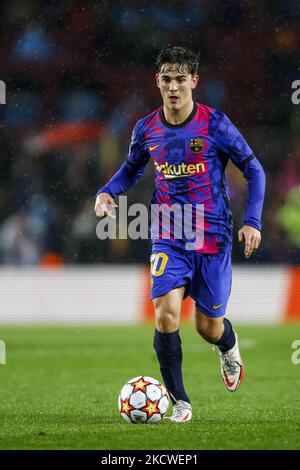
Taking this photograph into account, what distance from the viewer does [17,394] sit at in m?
7.77

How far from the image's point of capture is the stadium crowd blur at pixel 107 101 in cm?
1711

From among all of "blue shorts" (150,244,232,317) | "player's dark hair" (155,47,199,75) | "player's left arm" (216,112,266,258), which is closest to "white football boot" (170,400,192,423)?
"blue shorts" (150,244,232,317)

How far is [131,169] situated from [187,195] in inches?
20.1

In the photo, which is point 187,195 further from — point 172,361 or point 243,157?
point 172,361

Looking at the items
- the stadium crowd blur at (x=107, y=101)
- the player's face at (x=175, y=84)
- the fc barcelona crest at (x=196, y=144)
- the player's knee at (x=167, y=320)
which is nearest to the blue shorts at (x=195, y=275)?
the player's knee at (x=167, y=320)

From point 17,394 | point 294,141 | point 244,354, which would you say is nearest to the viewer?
point 17,394

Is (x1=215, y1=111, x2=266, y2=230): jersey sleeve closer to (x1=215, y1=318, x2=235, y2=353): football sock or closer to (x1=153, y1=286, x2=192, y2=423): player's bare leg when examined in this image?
(x1=153, y1=286, x2=192, y2=423): player's bare leg

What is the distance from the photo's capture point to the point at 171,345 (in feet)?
19.4

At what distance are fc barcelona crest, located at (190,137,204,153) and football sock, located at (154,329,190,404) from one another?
1.07 metres

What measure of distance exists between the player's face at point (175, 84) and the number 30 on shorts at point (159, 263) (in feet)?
2.81

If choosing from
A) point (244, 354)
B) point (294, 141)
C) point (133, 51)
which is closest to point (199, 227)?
point (244, 354)

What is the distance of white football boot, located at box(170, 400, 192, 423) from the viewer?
579cm

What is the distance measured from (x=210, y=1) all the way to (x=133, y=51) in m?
1.68
